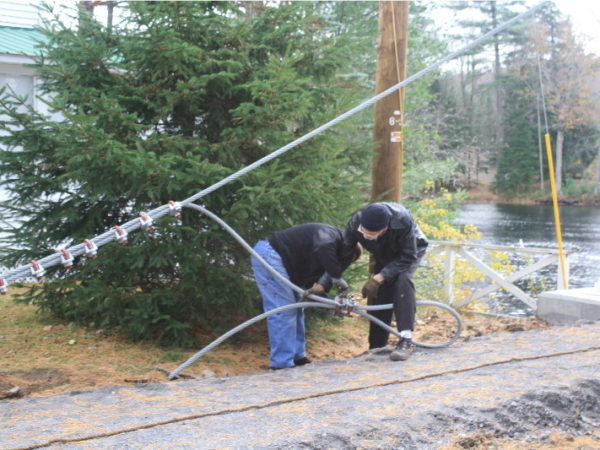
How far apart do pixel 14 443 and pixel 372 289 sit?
2.83 metres

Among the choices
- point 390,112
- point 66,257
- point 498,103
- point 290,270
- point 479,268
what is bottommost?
point 479,268

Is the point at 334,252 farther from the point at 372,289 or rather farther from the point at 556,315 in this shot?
the point at 556,315

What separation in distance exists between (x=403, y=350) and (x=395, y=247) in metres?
0.80

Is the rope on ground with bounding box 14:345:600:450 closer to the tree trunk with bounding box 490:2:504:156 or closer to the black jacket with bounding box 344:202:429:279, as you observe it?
the black jacket with bounding box 344:202:429:279

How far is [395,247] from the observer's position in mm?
5191

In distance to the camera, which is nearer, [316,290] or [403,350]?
[403,350]

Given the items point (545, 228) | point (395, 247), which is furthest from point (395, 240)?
point (545, 228)

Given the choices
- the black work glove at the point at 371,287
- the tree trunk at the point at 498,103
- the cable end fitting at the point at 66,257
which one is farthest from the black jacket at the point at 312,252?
the tree trunk at the point at 498,103

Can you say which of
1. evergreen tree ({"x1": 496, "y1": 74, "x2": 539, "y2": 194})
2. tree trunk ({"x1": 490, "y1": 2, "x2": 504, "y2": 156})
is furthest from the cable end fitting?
tree trunk ({"x1": 490, "y1": 2, "x2": 504, "y2": 156})

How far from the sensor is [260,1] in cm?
934

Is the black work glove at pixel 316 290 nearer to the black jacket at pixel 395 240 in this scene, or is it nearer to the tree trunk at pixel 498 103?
the black jacket at pixel 395 240

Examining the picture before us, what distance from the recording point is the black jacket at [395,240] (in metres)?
4.99

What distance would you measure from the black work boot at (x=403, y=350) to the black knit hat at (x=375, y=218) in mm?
946

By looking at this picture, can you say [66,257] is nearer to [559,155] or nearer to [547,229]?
[547,229]
